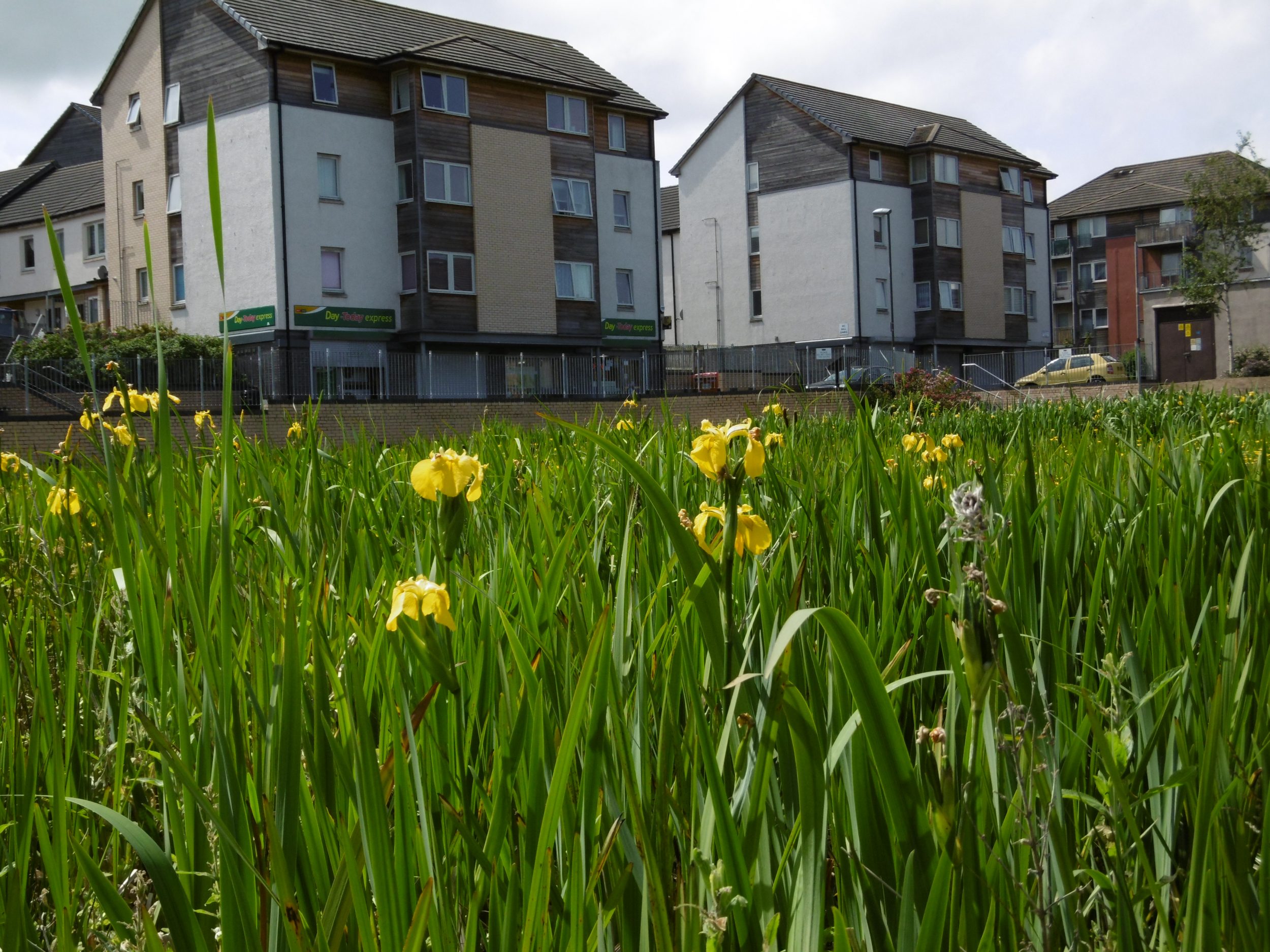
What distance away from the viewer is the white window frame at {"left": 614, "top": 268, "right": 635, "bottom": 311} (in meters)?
46.2

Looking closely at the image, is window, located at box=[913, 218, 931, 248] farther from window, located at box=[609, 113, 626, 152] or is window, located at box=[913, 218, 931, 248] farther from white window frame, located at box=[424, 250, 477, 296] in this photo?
white window frame, located at box=[424, 250, 477, 296]

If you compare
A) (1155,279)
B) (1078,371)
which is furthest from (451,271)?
(1155,279)

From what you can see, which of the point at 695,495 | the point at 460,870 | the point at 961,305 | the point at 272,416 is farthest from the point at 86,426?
the point at 961,305

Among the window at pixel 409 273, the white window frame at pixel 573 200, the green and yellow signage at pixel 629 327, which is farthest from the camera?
the green and yellow signage at pixel 629 327

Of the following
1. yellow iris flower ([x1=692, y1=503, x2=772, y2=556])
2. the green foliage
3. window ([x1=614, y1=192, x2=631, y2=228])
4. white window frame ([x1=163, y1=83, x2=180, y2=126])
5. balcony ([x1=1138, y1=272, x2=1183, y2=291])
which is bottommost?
yellow iris flower ([x1=692, y1=503, x2=772, y2=556])

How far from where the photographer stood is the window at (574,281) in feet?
144

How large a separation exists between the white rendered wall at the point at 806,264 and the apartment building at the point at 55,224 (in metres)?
28.5

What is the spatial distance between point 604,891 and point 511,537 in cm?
145

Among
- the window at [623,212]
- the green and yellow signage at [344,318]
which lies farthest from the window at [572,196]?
the green and yellow signage at [344,318]

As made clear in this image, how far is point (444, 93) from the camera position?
4075 centimetres

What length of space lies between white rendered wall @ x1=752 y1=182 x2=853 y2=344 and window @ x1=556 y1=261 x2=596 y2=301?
12.8 metres

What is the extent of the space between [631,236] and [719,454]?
46.1 m

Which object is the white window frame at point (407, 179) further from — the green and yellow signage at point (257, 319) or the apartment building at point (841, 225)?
the apartment building at point (841, 225)

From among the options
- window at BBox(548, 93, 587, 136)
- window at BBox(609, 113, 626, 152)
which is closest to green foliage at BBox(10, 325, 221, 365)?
window at BBox(548, 93, 587, 136)
